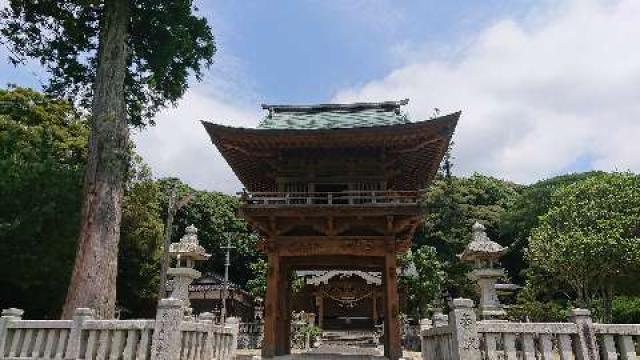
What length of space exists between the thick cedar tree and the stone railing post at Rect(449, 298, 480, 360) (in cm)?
716

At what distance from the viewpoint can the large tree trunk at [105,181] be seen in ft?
33.3

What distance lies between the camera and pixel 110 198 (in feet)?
36.3

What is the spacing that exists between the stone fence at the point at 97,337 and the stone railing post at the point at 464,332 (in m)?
4.58

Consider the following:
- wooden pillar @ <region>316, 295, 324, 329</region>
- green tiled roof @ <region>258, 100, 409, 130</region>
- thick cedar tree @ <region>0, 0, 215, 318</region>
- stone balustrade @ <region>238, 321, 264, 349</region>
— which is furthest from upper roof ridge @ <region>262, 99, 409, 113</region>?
wooden pillar @ <region>316, 295, 324, 329</region>

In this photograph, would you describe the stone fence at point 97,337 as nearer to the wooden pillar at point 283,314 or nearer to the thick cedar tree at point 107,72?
the thick cedar tree at point 107,72

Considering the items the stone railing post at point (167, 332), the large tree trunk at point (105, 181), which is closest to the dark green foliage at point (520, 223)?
the large tree trunk at point (105, 181)

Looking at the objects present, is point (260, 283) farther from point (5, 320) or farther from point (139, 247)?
point (5, 320)

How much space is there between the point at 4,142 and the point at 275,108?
1069 cm

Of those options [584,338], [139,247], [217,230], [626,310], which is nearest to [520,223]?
[626,310]

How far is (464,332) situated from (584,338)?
173 cm

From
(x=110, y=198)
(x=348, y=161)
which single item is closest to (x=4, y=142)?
(x=110, y=198)

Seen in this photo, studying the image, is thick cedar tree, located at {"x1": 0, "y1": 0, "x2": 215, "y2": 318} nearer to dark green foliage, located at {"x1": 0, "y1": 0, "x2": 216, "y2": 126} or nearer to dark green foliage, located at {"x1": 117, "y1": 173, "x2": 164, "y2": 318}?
dark green foliage, located at {"x1": 0, "y1": 0, "x2": 216, "y2": 126}

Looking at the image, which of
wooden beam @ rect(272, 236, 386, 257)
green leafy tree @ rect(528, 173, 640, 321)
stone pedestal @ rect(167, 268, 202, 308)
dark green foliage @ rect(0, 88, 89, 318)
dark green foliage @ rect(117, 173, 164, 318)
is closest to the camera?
stone pedestal @ rect(167, 268, 202, 308)

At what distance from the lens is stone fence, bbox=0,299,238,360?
25.5ft
